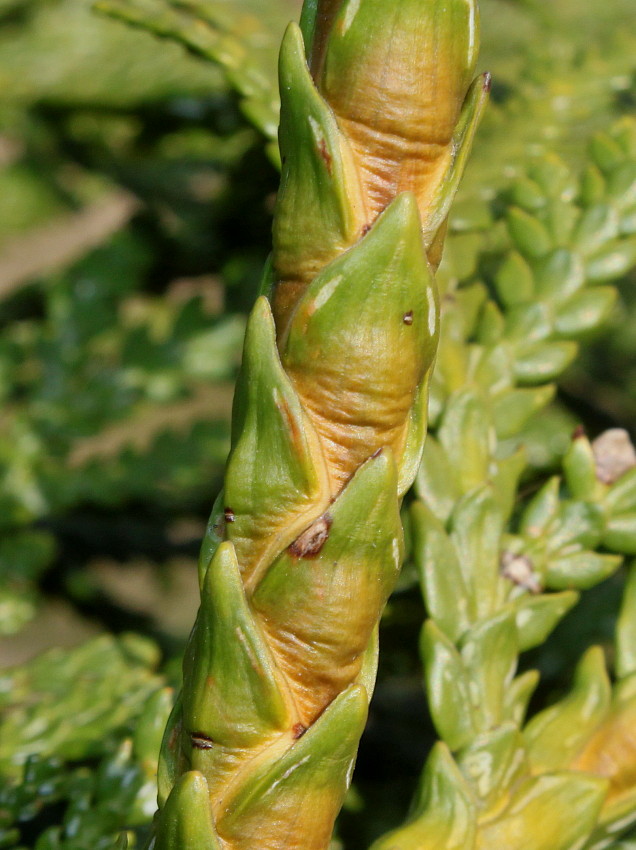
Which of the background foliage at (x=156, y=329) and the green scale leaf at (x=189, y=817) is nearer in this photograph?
the green scale leaf at (x=189, y=817)

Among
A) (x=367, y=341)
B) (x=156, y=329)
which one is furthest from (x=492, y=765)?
(x=156, y=329)

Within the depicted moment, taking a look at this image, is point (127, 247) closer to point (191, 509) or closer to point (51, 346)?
point (51, 346)

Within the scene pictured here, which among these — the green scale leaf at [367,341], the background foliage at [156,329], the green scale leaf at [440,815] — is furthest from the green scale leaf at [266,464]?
the background foliage at [156,329]

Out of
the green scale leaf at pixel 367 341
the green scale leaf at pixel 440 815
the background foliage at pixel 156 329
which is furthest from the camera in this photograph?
the background foliage at pixel 156 329

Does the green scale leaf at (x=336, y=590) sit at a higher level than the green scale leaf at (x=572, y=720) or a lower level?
higher

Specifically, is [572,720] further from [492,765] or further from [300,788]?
[300,788]

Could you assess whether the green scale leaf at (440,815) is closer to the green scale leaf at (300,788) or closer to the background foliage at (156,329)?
the green scale leaf at (300,788)
